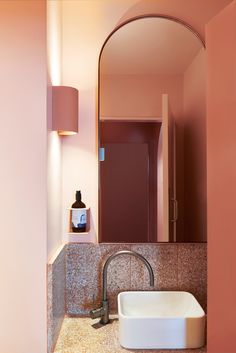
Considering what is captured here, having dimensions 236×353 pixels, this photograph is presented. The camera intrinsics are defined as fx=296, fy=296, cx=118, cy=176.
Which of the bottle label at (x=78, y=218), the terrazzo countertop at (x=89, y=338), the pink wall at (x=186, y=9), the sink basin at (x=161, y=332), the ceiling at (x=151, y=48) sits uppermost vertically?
the pink wall at (x=186, y=9)

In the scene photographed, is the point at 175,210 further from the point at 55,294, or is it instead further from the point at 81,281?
the point at 55,294

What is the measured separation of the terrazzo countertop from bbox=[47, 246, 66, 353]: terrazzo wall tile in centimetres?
4

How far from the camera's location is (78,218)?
1425 mm

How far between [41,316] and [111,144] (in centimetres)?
84

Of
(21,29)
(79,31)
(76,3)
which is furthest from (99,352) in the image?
(76,3)

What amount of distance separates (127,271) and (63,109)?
0.82 metres

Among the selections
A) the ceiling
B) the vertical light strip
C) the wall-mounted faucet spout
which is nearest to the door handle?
the wall-mounted faucet spout

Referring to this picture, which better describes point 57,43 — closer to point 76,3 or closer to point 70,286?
point 76,3

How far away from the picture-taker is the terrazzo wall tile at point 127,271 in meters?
1.43

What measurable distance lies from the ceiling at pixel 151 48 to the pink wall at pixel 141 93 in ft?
0.11

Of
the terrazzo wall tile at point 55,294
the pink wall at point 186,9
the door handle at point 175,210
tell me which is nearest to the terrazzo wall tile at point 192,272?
the door handle at point 175,210

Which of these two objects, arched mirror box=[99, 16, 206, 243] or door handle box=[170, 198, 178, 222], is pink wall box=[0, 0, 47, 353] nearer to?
arched mirror box=[99, 16, 206, 243]

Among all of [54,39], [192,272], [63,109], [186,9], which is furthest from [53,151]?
[186,9]

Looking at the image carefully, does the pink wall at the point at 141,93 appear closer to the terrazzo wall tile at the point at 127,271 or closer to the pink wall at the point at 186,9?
the pink wall at the point at 186,9
